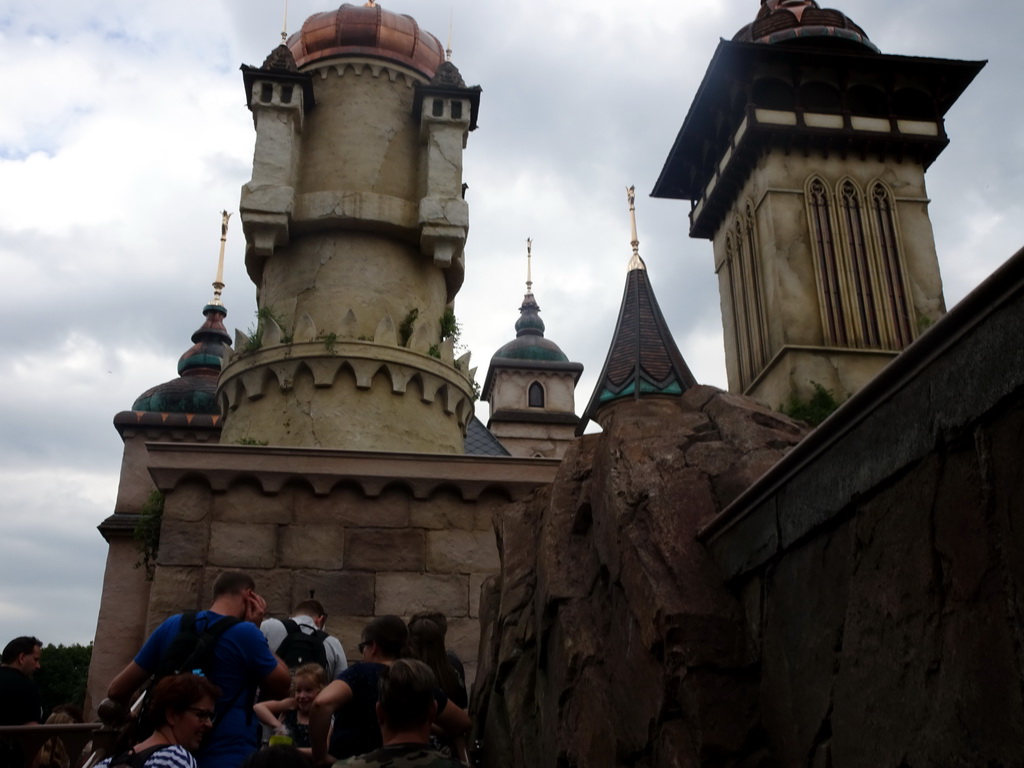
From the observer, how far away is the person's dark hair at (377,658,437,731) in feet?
11.4

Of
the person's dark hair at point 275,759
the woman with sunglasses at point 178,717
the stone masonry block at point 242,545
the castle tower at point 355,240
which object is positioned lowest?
the person's dark hair at point 275,759

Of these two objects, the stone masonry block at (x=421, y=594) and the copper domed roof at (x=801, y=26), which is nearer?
the stone masonry block at (x=421, y=594)

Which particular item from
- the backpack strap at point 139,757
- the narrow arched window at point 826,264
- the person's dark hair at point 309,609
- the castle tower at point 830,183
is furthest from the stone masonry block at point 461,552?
the narrow arched window at point 826,264

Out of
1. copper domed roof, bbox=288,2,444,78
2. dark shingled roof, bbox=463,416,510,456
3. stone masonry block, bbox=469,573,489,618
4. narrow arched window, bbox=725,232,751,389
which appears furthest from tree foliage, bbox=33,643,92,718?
stone masonry block, bbox=469,573,489,618

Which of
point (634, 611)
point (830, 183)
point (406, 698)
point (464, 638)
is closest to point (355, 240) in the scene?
point (464, 638)

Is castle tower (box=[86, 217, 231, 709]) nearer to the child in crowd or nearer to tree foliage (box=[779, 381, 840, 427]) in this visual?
the child in crowd

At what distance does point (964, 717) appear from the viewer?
272 cm

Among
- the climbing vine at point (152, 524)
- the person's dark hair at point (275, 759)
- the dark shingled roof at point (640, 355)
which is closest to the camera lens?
the person's dark hair at point (275, 759)

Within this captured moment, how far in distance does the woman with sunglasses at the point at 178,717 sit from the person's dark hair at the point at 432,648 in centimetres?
151

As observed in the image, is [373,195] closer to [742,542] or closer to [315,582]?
[315,582]

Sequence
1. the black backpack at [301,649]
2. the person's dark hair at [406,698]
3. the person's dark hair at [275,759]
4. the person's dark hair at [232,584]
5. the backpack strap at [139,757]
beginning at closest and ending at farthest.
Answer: the person's dark hair at [275,759], the person's dark hair at [406,698], the backpack strap at [139,757], the person's dark hair at [232,584], the black backpack at [301,649]

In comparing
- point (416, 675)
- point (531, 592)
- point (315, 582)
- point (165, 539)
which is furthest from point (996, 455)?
point (165, 539)

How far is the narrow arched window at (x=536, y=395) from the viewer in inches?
2280

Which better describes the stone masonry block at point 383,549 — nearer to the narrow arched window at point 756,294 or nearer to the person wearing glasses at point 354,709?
the person wearing glasses at point 354,709
